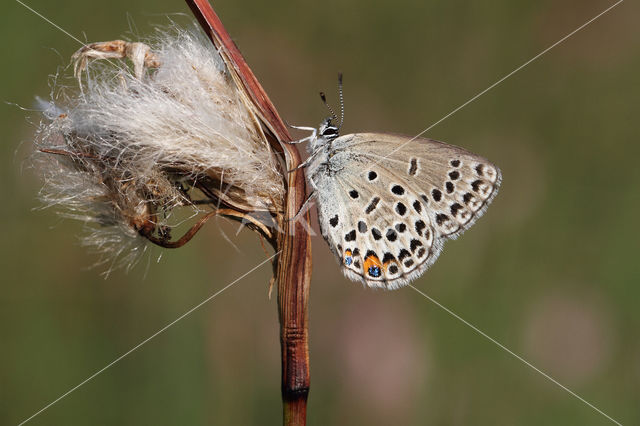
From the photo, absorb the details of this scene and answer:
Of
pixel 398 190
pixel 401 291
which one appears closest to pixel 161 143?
pixel 398 190

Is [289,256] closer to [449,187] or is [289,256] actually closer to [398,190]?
[398,190]

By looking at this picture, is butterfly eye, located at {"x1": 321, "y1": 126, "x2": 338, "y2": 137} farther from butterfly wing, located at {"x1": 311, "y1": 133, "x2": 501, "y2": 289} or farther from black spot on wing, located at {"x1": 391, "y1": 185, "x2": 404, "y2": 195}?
black spot on wing, located at {"x1": 391, "y1": 185, "x2": 404, "y2": 195}

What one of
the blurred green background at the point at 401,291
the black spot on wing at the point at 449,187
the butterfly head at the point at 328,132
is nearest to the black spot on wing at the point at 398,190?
the black spot on wing at the point at 449,187

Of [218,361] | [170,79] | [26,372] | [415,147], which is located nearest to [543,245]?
[415,147]

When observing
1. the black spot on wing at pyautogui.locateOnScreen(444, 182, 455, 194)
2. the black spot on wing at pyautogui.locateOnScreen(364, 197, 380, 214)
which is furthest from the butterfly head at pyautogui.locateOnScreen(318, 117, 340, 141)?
the black spot on wing at pyautogui.locateOnScreen(444, 182, 455, 194)

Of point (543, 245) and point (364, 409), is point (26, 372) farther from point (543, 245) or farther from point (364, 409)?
point (543, 245)

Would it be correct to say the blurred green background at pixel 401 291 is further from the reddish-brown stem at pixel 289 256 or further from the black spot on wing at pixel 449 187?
the reddish-brown stem at pixel 289 256
